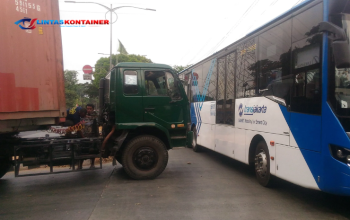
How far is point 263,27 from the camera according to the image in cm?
628

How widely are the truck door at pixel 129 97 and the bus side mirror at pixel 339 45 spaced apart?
4.16m

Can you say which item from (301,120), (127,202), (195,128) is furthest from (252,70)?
(195,128)

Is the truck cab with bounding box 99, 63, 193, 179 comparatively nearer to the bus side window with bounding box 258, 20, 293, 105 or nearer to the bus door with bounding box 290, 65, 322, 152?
the bus side window with bounding box 258, 20, 293, 105

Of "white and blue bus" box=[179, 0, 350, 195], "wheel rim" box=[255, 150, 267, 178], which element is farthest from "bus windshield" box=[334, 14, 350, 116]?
"wheel rim" box=[255, 150, 267, 178]

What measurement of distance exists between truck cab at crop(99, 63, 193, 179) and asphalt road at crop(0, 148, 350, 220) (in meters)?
0.60

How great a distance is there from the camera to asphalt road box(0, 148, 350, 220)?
4.67 meters

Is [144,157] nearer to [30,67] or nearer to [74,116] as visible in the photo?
[74,116]

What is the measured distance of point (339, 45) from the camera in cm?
415

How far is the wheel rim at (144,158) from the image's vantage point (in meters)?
6.85

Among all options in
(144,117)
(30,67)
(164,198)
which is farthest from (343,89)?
(30,67)

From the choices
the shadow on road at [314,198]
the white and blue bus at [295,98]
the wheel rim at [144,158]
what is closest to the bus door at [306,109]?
the white and blue bus at [295,98]

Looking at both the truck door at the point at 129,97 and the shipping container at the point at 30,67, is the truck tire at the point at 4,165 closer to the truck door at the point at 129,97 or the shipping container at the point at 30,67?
the shipping container at the point at 30,67

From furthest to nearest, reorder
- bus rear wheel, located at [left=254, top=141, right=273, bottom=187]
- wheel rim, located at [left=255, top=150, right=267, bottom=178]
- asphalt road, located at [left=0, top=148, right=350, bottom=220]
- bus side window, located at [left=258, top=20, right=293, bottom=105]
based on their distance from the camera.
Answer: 1. wheel rim, located at [left=255, top=150, right=267, bottom=178]
2. bus rear wheel, located at [left=254, top=141, right=273, bottom=187]
3. bus side window, located at [left=258, top=20, right=293, bottom=105]
4. asphalt road, located at [left=0, top=148, right=350, bottom=220]

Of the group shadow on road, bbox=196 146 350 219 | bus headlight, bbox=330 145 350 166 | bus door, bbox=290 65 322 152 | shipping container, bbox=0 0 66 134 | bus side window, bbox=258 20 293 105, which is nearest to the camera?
bus headlight, bbox=330 145 350 166
